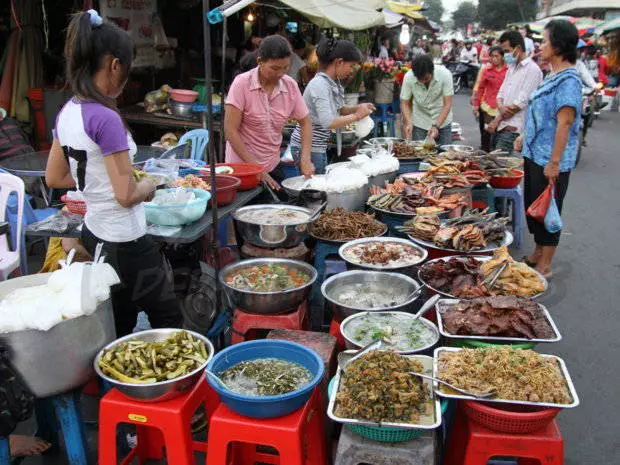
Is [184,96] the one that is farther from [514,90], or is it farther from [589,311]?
[589,311]

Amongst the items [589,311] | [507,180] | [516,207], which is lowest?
[589,311]

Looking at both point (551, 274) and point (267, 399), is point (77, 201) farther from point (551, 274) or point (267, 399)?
point (551, 274)

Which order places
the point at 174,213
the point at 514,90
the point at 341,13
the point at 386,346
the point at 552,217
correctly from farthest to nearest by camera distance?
the point at 341,13 → the point at 514,90 → the point at 552,217 → the point at 174,213 → the point at 386,346

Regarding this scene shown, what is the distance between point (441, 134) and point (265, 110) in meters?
3.56

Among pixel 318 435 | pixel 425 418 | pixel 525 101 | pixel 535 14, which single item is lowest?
pixel 318 435

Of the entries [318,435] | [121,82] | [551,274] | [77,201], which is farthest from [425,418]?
[551,274]

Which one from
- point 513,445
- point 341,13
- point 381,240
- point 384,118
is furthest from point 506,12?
point 513,445

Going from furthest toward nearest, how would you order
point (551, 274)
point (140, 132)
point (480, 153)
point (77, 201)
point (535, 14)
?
point (535, 14) < point (140, 132) < point (480, 153) < point (551, 274) < point (77, 201)

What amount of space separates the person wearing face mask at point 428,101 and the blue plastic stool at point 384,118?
3.76m

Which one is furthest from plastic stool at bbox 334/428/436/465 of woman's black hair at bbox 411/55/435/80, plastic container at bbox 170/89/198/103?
plastic container at bbox 170/89/198/103

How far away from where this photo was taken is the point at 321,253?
3.88 meters

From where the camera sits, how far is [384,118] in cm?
1109

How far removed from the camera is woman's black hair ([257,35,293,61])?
3893 mm

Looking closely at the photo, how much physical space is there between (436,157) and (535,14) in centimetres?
6085
